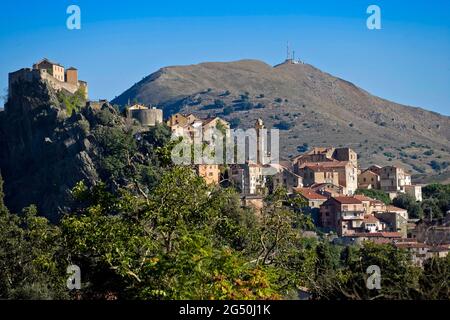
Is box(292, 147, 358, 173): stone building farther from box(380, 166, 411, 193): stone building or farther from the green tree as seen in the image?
the green tree

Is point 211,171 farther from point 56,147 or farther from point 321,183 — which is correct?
point 321,183

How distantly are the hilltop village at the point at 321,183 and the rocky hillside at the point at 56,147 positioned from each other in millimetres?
1835

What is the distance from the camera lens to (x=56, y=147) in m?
82.6

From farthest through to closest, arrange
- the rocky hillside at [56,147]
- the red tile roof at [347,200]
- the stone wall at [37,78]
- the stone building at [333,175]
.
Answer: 1. the stone building at [333,175]
2. the stone wall at [37,78]
3. the red tile roof at [347,200]
4. the rocky hillside at [56,147]

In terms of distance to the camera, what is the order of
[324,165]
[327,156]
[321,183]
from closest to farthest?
[321,183] < [324,165] < [327,156]

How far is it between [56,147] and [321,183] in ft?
88.0

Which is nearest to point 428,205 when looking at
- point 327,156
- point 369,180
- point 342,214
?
point 342,214

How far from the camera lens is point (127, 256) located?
17.9 m

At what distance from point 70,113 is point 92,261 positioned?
205 ft

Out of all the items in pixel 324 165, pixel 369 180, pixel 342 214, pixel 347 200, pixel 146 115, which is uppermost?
pixel 146 115

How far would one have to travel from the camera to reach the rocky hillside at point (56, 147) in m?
78.6

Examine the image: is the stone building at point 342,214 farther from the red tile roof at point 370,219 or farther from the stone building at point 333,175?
the stone building at point 333,175

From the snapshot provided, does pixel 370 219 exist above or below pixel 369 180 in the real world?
below

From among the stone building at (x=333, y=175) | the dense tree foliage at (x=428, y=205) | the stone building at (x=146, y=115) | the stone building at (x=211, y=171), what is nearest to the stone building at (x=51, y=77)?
the stone building at (x=146, y=115)
